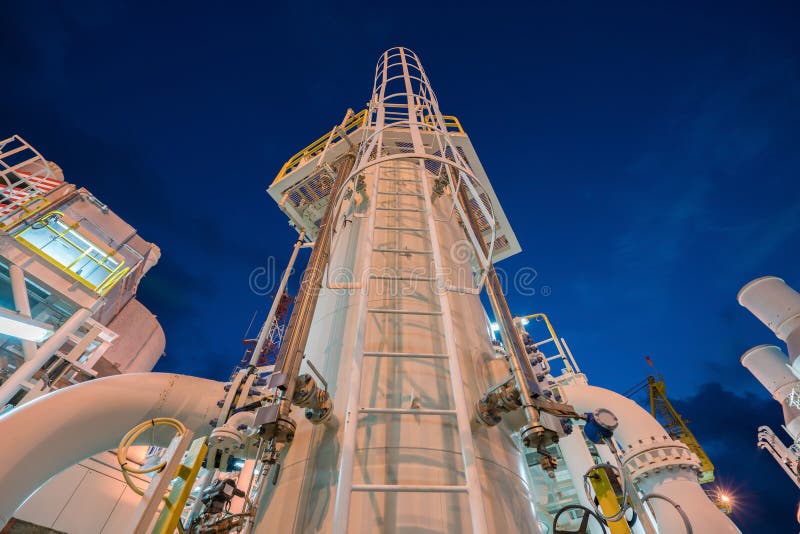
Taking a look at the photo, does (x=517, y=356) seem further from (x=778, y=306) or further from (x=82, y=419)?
(x=778, y=306)

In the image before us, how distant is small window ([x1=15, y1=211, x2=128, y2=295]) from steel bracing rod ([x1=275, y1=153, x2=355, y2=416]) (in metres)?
9.08

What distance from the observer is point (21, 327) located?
8.14m

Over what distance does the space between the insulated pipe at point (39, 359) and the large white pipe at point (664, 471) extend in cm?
1147

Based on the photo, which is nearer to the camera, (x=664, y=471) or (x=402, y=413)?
(x=402, y=413)

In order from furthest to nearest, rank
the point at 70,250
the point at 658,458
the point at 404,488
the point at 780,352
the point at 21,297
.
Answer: the point at 780,352 < the point at 70,250 < the point at 21,297 < the point at 658,458 < the point at 404,488

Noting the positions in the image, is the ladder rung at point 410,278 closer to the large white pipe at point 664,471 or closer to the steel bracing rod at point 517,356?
the steel bracing rod at point 517,356

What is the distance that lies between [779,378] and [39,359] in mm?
20660

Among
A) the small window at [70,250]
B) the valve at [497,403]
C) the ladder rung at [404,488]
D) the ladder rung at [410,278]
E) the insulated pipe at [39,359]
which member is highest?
the small window at [70,250]

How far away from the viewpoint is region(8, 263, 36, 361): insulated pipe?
8.54m

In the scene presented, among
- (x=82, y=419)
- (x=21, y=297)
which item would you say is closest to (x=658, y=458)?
(x=82, y=419)

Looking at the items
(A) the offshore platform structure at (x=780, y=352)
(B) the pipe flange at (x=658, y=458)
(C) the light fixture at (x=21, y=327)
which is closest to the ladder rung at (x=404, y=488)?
(B) the pipe flange at (x=658, y=458)

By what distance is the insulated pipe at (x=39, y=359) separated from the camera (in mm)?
7761

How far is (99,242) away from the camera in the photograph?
1245 centimetres

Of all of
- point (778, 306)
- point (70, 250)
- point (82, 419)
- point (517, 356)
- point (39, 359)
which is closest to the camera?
point (517, 356)
